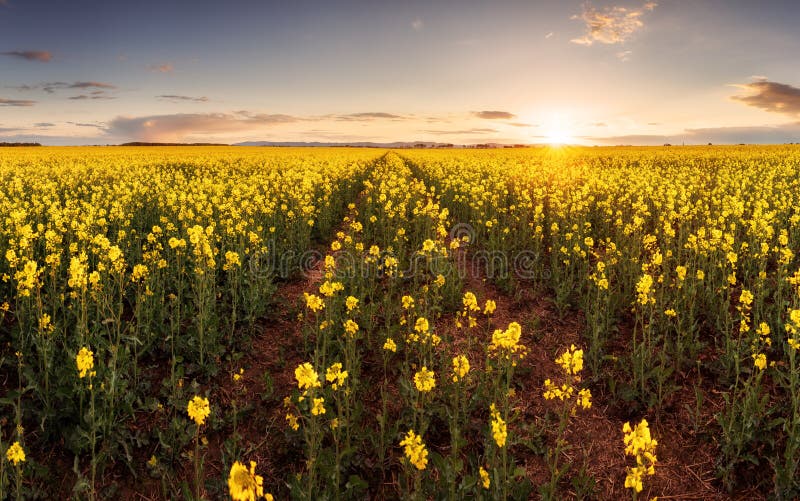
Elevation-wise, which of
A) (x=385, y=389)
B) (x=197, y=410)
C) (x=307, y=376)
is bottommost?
(x=385, y=389)

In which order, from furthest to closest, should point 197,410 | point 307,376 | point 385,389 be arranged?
point 385,389
point 307,376
point 197,410

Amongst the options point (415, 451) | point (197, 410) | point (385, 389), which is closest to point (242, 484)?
point (197, 410)

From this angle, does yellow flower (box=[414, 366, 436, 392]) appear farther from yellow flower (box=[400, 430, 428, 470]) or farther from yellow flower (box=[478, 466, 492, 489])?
yellow flower (box=[478, 466, 492, 489])

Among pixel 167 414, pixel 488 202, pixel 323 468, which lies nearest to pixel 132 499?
pixel 167 414

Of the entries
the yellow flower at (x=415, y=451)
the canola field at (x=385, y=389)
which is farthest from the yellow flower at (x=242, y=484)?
the yellow flower at (x=415, y=451)

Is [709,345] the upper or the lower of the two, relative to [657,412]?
upper

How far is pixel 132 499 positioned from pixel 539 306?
19.9 ft

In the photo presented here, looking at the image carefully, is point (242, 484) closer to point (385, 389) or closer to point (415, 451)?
point (415, 451)

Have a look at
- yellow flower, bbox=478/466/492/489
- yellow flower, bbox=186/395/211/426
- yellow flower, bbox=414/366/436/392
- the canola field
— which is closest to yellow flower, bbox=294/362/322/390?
the canola field

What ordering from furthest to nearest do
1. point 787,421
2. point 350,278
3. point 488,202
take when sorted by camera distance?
1. point 488,202
2. point 350,278
3. point 787,421

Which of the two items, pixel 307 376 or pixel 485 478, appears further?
pixel 485 478

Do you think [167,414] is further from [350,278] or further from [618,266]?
[618,266]

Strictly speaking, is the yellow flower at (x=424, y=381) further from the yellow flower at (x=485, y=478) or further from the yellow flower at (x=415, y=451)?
the yellow flower at (x=485, y=478)

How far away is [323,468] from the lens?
3557mm
